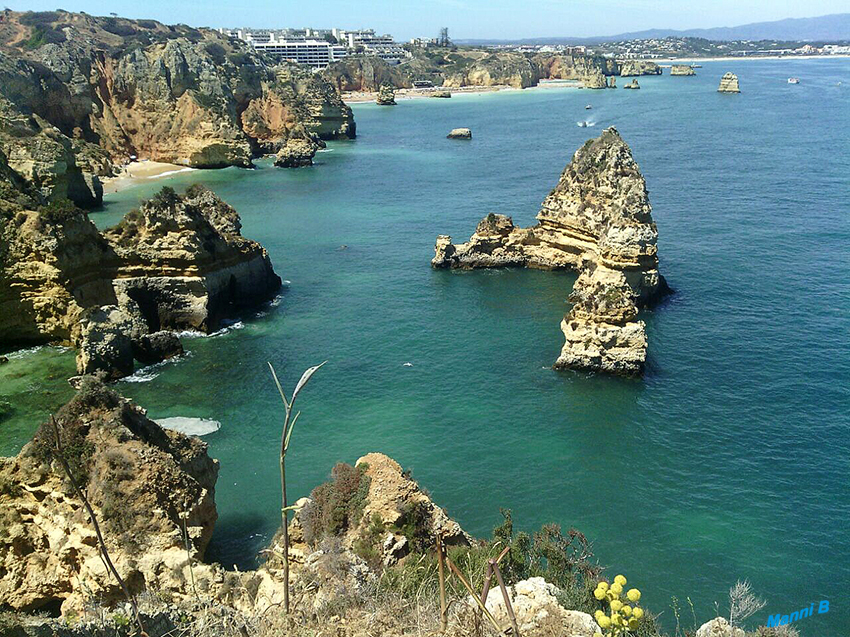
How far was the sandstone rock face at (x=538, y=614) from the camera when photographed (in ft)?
45.6

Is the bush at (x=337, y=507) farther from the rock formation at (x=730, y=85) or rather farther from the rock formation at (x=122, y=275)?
the rock formation at (x=730, y=85)

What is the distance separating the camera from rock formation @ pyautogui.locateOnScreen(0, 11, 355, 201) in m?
92.6

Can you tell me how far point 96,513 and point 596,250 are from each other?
136ft

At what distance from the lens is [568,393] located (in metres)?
37.2

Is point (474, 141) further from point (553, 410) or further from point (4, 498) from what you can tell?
point (4, 498)

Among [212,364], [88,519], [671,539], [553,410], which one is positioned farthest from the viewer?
[212,364]

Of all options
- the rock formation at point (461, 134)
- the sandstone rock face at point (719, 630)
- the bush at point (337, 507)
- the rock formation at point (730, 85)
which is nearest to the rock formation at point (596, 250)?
the bush at point (337, 507)

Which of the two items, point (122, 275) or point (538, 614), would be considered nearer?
point (538, 614)

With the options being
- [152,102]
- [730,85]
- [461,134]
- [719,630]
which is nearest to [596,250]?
[719,630]

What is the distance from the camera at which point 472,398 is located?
36.5 metres

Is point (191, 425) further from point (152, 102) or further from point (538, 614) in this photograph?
point (152, 102)

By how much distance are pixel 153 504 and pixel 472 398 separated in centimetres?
1980

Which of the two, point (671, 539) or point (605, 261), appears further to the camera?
point (605, 261)

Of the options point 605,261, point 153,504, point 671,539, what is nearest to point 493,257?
point 605,261
